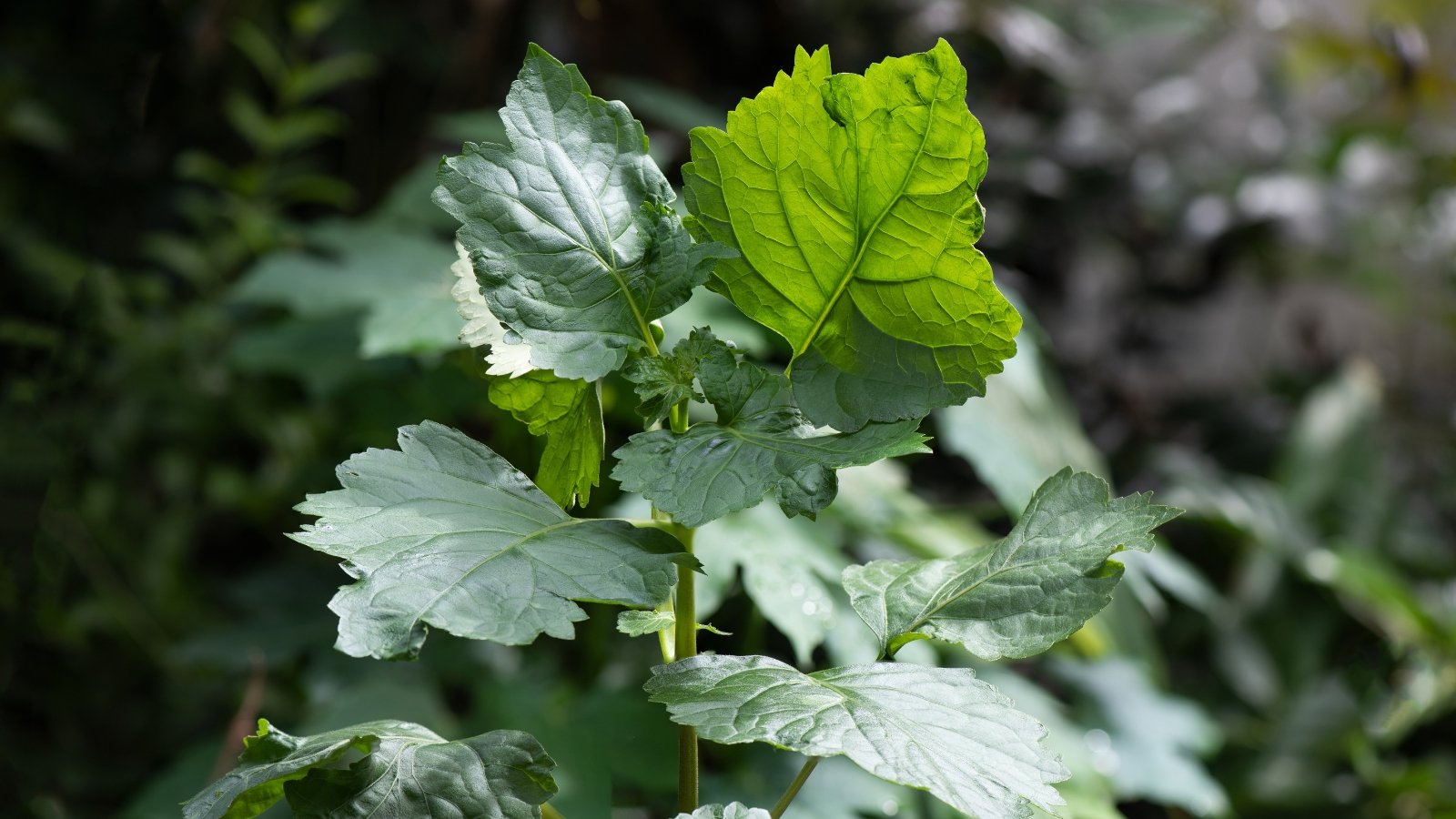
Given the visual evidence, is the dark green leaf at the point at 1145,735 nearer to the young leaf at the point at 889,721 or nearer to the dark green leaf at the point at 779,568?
the dark green leaf at the point at 779,568

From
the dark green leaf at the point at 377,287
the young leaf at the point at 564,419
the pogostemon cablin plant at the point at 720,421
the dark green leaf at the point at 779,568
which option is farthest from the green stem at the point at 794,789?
A: the dark green leaf at the point at 377,287

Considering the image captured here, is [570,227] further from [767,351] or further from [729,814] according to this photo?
[767,351]

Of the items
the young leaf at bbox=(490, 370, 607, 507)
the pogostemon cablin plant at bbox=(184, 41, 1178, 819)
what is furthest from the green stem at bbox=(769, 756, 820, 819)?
the young leaf at bbox=(490, 370, 607, 507)

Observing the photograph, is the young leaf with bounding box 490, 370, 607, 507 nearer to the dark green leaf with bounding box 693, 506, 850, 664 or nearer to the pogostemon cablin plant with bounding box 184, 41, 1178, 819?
the pogostemon cablin plant with bounding box 184, 41, 1178, 819

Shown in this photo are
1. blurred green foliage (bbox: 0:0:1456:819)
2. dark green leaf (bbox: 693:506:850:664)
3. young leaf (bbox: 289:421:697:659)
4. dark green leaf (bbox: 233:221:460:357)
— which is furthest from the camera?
blurred green foliage (bbox: 0:0:1456:819)

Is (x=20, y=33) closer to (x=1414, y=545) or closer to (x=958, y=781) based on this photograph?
(x=958, y=781)

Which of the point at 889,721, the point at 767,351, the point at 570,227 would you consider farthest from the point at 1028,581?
the point at 767,351

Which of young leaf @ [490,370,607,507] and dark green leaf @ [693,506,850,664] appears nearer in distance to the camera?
young leaf @ [490,370,607,507]
